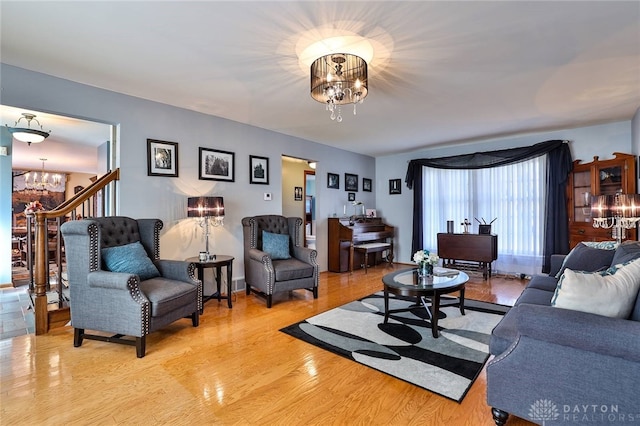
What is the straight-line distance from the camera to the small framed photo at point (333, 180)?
5918 millimetres

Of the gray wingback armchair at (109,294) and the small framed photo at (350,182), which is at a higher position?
the small framed photo at (350,182)

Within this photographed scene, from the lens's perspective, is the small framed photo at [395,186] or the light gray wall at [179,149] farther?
the small framed photo at [395,186]

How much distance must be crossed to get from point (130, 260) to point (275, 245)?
173 centimetres

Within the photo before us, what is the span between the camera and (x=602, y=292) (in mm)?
1462

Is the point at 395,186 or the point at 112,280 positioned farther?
the point at 395,186

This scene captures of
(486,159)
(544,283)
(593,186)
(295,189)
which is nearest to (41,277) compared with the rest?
(544,283)

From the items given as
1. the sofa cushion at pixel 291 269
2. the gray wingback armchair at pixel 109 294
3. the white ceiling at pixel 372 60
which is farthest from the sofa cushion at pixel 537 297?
the gray wingback armchair at pixel 109 294

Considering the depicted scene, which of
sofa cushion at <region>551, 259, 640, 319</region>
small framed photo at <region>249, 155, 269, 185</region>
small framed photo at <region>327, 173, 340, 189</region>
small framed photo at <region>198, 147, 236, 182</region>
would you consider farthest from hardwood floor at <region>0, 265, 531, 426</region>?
small framed photo at <region>327, 173, 340, 189</region>

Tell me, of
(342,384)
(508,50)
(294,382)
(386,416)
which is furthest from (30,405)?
(508,50)

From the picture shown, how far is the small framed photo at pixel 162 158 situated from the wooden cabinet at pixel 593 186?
215 inches

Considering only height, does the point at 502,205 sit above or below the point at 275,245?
above

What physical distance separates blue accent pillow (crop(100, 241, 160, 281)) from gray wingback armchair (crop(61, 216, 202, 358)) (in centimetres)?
1

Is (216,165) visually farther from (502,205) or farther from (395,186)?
(502,205)

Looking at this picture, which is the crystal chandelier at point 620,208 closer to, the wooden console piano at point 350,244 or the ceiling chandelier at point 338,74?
the ceiling chandelier at point 338,74
